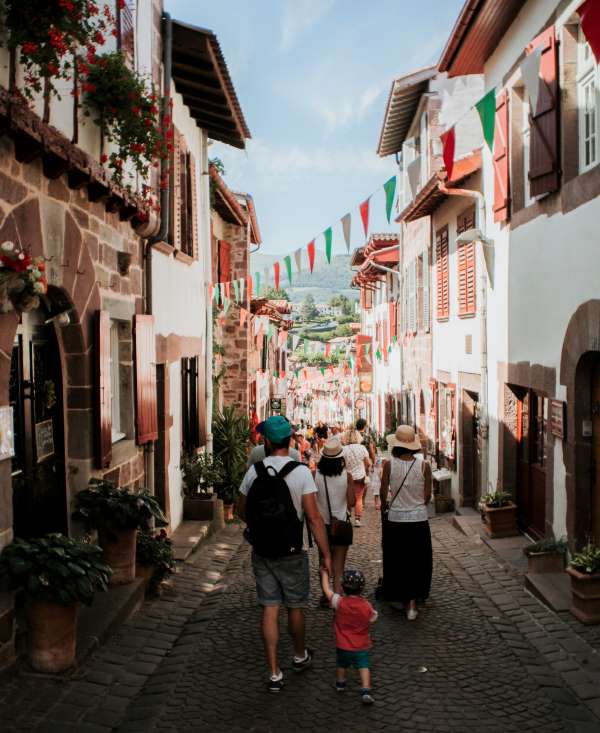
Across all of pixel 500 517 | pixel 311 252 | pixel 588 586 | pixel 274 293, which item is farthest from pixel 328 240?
pixel 274 293

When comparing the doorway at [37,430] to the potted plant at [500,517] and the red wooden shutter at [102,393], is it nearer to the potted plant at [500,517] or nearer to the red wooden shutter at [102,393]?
the red wooden shutter at [102,393]

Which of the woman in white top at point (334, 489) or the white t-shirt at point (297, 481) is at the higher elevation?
the white t-shirt at point (297, 481)

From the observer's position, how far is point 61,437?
6148 millimetres

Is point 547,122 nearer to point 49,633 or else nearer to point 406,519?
point 406,519

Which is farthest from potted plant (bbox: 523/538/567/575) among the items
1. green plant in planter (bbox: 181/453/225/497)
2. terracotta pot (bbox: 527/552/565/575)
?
green plant in planter (bbox: 181/453/225/497)

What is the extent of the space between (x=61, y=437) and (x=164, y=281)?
10.9 feet

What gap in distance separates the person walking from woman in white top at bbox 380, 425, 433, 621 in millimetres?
1662

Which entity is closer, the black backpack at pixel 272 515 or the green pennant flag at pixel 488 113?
the black backpack at pixel 272 515

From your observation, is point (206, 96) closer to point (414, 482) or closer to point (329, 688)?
point (414, 482)

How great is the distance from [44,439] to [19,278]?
1884mm

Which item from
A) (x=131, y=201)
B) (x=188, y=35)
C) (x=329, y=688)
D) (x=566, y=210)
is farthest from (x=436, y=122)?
(x=329, y=688)

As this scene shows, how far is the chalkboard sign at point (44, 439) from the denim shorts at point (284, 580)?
1985mm

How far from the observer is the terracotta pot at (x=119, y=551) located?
20.2ft

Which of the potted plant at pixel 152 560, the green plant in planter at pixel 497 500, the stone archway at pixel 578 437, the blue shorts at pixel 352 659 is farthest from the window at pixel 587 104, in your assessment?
the potted plant at pixel 152 560
